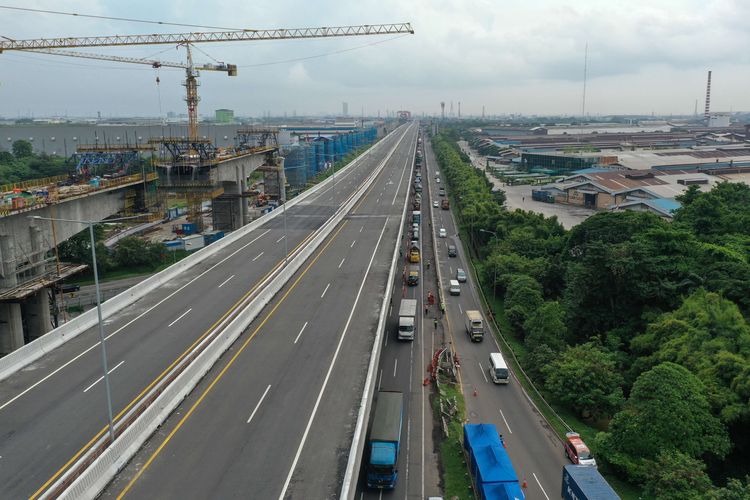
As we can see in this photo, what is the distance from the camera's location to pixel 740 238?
2023 inches

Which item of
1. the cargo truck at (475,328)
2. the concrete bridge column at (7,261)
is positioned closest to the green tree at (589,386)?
the cargo truck at (475,328)

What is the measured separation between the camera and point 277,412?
2314 cm

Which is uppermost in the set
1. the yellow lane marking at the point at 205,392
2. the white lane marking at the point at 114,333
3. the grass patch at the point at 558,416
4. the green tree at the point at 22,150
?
the green tree at the point at 22,150

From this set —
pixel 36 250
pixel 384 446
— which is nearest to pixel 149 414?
pixel 384 446

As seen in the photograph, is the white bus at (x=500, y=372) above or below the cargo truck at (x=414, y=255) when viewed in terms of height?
below

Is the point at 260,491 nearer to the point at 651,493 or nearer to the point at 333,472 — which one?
the point at 333,472

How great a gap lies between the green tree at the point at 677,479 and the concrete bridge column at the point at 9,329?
113ft

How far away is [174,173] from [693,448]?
5836 cm

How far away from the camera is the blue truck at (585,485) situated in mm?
21230

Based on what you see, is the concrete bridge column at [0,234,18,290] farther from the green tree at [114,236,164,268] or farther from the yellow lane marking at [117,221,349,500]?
the green tree at [114,236,164,268]

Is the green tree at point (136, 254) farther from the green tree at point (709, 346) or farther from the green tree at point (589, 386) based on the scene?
the green tree at point (709, 346)

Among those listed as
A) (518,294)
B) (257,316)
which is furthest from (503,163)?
(257,316)

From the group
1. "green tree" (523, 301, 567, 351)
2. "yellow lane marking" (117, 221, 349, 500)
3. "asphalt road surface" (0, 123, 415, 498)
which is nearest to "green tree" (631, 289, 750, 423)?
"green tree" (523, 301, 567, 351)

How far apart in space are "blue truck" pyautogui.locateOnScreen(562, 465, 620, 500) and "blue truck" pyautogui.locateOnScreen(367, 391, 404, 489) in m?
6.98
